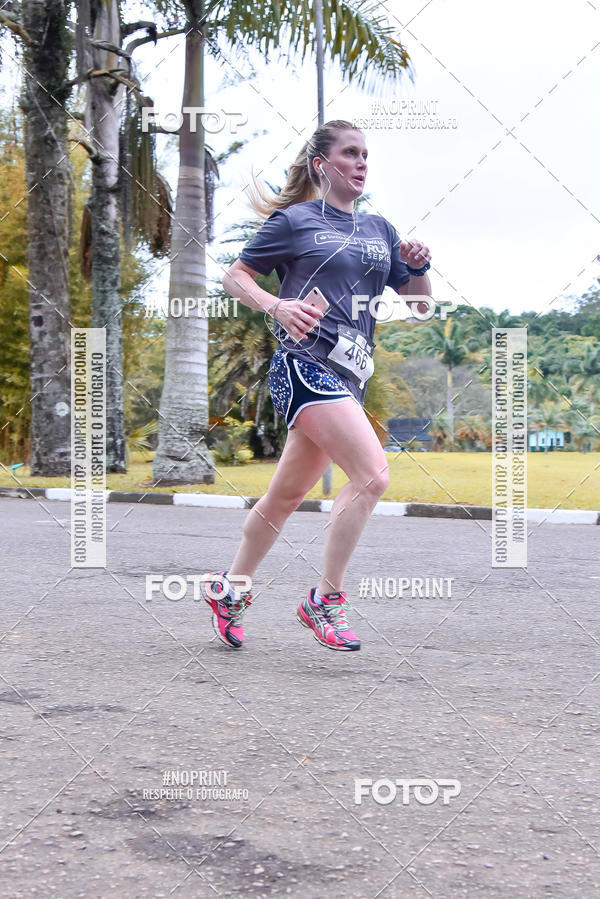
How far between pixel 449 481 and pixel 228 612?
9.93m

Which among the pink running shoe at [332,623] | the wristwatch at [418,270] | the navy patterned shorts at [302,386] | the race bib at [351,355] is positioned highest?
the wristwatch at [418,270]

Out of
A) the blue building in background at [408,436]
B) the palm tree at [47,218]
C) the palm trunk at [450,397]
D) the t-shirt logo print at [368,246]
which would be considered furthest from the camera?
the palm tree at [47,218]

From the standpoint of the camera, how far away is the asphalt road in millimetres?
1631

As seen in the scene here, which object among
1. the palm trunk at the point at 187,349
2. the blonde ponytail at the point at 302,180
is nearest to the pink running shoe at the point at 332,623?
the blonde ponytail at the point at 302,180

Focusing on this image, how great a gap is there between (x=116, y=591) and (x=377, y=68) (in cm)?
861

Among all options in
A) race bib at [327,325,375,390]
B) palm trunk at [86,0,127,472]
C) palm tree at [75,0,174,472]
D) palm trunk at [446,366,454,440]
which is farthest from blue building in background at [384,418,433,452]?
palm tree at [75,0,174,472]

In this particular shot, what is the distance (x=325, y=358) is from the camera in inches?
126

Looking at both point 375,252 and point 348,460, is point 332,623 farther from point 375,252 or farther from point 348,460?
point 375,252

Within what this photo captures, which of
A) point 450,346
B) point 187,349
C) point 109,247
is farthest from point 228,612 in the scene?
point 109,247

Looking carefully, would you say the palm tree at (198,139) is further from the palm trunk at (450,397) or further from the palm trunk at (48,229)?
the palm trunk at (450,397)

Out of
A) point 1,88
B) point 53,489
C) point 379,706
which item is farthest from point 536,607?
point 1,88

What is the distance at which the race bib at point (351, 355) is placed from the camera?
10.5 feet

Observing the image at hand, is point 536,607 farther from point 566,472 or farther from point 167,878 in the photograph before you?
point 566,472

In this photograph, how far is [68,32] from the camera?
1302cm
